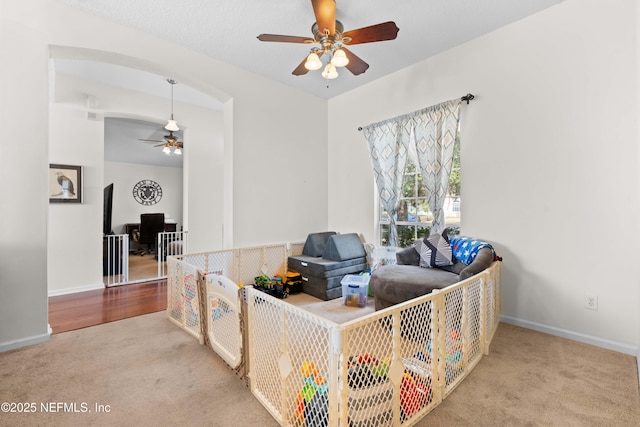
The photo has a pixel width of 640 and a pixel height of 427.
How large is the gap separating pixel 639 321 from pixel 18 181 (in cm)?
512

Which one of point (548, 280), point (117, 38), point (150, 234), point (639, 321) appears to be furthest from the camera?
point (150, 234)

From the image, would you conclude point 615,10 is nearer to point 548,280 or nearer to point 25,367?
point 548,280

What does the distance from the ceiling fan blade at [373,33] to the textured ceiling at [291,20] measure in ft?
1.70

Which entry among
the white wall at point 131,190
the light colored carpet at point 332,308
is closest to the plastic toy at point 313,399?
the light colored carpet at point 332,308

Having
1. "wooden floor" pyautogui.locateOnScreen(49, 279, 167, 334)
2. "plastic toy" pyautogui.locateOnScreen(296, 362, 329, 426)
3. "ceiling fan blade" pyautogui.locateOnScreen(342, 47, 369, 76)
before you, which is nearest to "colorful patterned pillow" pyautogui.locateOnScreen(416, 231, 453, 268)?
"ceiling fan blade" pyautogui.locateOnScreen(342, 47, 369, 76)

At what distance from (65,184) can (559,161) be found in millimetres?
5783

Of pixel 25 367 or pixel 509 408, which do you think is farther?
pixel 25 367

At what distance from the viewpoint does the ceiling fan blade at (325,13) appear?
2.03 m

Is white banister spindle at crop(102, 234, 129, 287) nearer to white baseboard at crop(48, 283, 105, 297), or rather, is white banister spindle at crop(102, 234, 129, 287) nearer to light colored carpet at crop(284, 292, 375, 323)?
white baseboard at crop(48, 283, 105, 297)

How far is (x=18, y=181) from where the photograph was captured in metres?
2.38

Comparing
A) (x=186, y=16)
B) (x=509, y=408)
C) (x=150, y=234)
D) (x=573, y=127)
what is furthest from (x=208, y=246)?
(x=573, y=127)

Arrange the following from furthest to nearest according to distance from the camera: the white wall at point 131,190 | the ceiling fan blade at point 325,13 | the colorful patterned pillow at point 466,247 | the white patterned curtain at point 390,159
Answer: the white wall at point 131,190 → the white patterned curtain at point 390,159 → the colorful patterned pillow at point 466,247 → the ceiling fan blade at point 325,13

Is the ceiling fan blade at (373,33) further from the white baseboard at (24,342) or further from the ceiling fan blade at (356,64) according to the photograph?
the white baseboard at (24,342)

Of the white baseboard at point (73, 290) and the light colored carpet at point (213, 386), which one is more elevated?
the white baseboard at point (73, 290)
